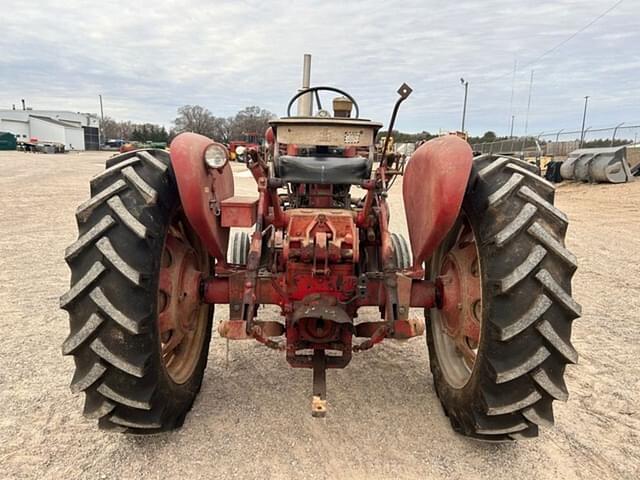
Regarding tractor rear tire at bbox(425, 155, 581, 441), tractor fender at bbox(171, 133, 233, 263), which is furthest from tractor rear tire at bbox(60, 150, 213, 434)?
tractor rear tire at bbox(425, 155, 581, 441)

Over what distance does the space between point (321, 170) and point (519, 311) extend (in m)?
1.41

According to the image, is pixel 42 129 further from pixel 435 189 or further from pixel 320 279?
pixel 435 189

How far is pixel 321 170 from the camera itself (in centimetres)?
306

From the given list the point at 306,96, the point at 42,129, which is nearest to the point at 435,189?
the point at 306,96

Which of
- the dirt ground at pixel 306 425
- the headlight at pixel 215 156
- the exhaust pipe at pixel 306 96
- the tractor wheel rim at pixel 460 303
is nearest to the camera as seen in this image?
the dirt ground at pixel 306 425

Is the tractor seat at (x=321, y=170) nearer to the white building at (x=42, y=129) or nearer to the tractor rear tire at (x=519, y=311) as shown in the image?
the tractor rear tire at (x=519, y=311)

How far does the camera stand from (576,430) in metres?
2.96

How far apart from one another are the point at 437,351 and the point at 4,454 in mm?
2657

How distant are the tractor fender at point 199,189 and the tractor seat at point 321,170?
43cm

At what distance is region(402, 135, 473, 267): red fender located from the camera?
8.04 ft

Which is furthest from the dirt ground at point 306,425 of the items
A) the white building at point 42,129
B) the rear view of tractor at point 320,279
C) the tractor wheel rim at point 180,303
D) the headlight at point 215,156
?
the white building at point 42,129

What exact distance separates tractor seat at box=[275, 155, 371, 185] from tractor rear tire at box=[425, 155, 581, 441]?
809 millimetres

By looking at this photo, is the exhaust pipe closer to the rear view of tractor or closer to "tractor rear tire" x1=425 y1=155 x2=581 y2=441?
the rear view of tractor

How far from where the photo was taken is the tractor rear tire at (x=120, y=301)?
237 cm
